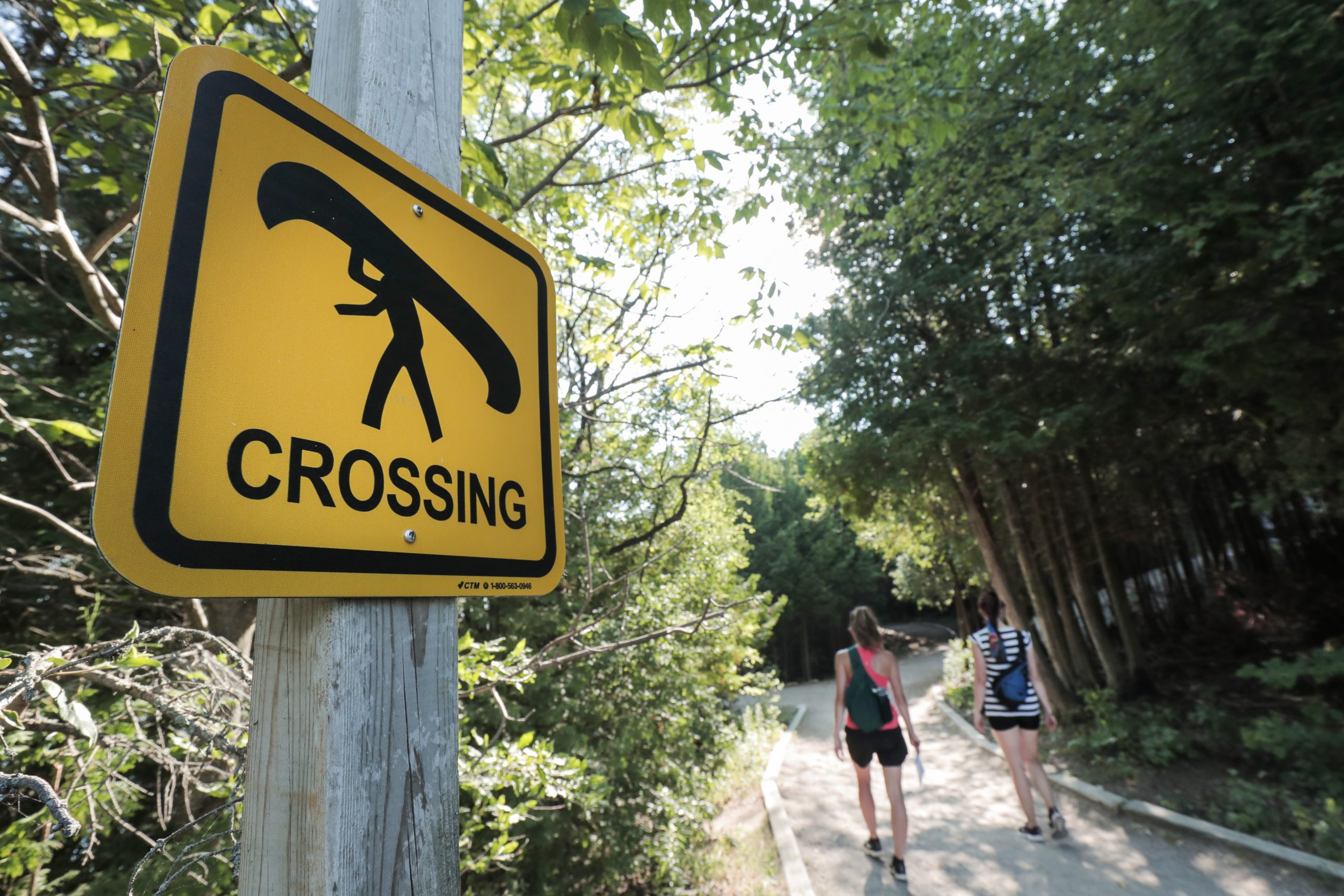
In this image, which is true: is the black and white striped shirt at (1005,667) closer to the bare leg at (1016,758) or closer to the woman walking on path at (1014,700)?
the woman walking on path at (1014,700)

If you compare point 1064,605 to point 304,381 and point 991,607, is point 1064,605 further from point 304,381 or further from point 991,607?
point 304,381

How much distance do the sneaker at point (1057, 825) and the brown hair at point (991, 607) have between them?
1.68 meters

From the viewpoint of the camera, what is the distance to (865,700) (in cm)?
498

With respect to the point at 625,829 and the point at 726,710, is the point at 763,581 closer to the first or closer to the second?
the point at 726,710

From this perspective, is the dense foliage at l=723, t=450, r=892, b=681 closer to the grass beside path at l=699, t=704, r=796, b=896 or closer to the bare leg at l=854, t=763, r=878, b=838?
the grass beside path at l=699, t=704, r=796, b=896

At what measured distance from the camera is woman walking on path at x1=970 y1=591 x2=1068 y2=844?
207 inches

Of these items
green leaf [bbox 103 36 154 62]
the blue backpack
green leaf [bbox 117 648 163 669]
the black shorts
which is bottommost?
the black shorts

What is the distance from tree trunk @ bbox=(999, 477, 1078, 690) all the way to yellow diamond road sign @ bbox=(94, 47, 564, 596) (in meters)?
10.9

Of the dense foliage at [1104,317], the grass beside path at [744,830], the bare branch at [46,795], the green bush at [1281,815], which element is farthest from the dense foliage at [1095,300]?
A: the grass beside path at [744,830]

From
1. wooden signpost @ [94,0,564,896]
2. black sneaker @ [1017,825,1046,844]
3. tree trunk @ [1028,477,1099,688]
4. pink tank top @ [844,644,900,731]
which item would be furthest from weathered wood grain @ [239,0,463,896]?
tree trunk @ [1028,477,1099,688]

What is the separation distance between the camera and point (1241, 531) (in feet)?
40.2

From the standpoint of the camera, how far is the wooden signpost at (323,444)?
764mm

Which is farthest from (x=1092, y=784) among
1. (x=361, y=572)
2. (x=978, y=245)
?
(x=361, y=572)

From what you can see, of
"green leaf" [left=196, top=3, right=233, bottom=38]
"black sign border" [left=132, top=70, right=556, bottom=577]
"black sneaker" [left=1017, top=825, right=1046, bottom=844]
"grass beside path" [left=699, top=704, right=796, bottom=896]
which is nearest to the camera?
"black sign border" [left=132, top=70, right=556, bottom=577]
